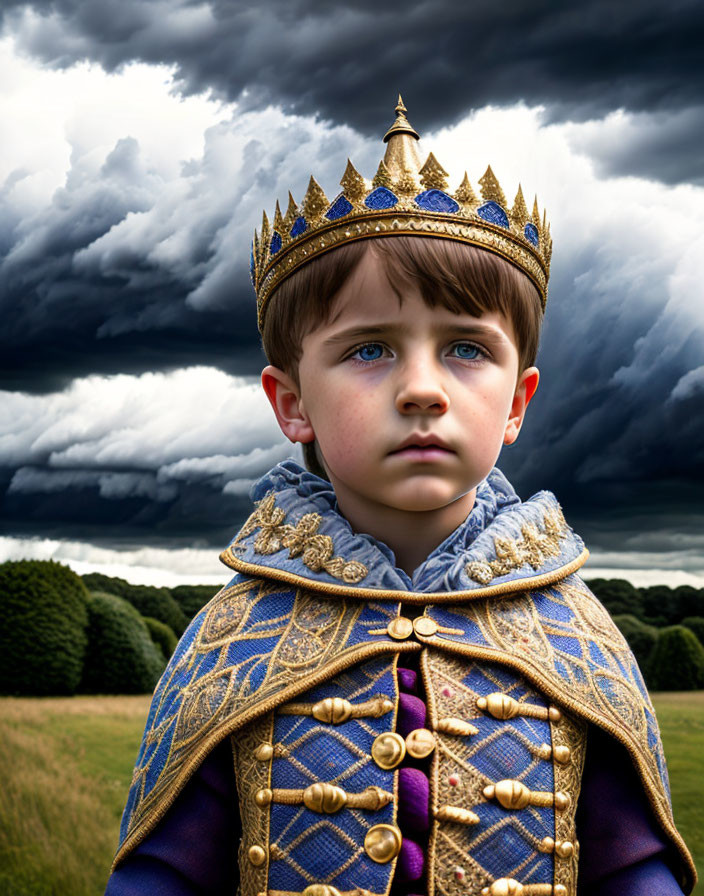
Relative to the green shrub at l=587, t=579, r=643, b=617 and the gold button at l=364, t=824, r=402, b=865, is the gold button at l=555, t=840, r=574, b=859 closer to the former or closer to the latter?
the gold button at l=364, t=824, r=402, b=865

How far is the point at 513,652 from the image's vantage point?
2.04 meters

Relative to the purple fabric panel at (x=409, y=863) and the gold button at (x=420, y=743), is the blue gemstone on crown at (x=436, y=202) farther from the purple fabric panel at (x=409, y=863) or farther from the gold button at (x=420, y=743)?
the purple fabric panel at (x=409, y=863)

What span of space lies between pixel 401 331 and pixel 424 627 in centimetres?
76

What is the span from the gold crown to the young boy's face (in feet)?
0.48

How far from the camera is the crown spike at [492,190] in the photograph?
2.21 metres

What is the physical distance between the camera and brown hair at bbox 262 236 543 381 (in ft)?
6.57

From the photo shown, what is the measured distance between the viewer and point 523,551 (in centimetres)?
221

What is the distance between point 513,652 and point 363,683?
0.40 meters

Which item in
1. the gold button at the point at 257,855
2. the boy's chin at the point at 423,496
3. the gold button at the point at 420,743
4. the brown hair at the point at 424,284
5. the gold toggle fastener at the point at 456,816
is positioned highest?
the brown hair at the point at 424,284

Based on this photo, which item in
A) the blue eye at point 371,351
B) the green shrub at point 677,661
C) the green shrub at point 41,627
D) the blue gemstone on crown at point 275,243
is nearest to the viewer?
the blue eye at point 371,351

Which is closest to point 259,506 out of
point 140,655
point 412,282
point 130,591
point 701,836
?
point 412,282

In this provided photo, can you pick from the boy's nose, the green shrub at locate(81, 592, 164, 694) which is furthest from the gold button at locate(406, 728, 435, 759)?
the green shrub at locate(81, 592, 164, 694)

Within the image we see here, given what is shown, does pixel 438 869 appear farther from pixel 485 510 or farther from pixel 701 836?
pixel 701 836

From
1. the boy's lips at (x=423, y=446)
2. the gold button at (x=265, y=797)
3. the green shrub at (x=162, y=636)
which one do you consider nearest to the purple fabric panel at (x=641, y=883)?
the gold button at (x=265, y=797)
